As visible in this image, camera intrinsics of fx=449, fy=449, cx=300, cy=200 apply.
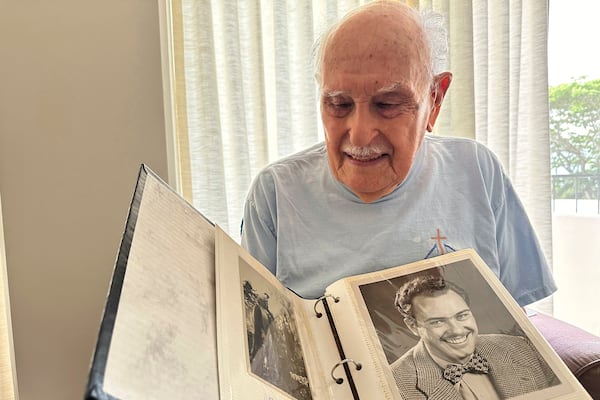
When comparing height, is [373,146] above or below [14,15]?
below

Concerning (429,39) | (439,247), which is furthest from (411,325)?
(429,39)

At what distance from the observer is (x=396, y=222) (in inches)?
35.0

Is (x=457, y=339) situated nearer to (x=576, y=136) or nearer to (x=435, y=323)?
(x=435, y=323)

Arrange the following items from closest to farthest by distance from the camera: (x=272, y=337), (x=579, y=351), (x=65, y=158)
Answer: (x=272, y=337), (x=579, y=351), (x=65, y=158)

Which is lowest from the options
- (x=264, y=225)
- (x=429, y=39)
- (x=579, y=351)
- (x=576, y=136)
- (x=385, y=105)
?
(x=579, y=351)

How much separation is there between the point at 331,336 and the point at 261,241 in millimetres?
375

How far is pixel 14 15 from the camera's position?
120 cm

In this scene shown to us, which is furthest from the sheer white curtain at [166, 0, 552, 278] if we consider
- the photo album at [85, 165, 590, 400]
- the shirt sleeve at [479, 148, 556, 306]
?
the photo album at [85, 165, 590, 400]

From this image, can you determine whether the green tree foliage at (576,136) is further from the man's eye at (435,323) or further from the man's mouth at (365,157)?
the man's eye at (435,323)

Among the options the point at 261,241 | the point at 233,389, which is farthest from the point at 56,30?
the point at 233,389

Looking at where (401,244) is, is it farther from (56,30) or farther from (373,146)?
(56,30)

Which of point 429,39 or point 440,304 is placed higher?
point 429,39

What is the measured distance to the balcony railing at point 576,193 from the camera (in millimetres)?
1787

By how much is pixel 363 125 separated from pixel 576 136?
4.64 feet
